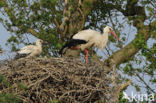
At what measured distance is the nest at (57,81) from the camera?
8.88m

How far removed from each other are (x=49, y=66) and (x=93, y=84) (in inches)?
40.8

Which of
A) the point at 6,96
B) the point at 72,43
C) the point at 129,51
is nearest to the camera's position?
the point at 6,96

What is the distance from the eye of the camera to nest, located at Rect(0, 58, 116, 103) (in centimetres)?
888

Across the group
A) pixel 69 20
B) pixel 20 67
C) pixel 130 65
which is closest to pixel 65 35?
pixel 69 20

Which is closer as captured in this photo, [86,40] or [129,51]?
[86,40]

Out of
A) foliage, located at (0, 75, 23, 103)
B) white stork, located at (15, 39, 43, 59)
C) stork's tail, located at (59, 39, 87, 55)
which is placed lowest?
foliage, located at (0, 75, 23, 103)

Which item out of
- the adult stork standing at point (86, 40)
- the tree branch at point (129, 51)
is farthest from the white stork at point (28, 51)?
the tree branch at point (129, 51)

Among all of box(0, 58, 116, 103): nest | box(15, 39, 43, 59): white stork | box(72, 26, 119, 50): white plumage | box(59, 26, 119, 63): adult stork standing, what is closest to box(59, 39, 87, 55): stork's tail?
box(59, 26, 119, 63): adult stork standing

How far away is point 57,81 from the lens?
29.6 feet

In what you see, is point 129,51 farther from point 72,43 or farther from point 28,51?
point 28,51

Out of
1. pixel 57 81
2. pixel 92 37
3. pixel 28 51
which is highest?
pixel 92 37

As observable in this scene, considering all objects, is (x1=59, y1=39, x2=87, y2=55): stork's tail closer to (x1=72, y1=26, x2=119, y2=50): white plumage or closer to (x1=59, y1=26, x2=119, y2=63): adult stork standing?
(x1=59, y1=26, x2=119, y2=63): adult stork standing

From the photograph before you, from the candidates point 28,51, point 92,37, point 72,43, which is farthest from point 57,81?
point 92,37

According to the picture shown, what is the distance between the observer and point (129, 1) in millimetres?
13875
